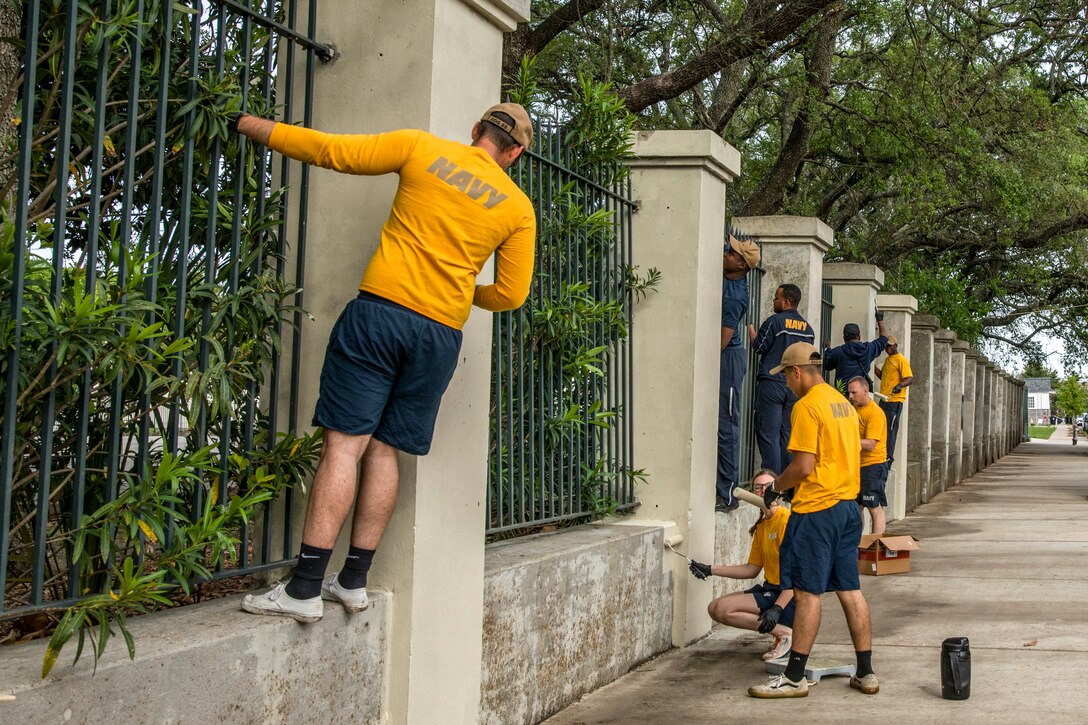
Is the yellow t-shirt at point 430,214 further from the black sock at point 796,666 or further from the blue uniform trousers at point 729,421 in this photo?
the blue uniform trousers at point 729,421

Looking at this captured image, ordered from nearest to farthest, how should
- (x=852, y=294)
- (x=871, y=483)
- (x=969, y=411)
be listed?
(x=871, y=483), (x=852, y=294), (x=969, y=411)

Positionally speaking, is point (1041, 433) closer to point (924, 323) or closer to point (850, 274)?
point (924, 323)

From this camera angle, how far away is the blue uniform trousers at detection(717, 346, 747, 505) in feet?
26.8

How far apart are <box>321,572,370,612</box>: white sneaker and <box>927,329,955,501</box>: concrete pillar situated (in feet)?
53.8

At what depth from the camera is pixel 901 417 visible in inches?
594

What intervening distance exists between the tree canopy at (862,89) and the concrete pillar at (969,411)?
3.16 meters

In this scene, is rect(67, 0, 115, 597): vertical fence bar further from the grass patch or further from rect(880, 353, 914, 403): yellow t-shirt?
the grass patch

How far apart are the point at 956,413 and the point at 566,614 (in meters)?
18.4

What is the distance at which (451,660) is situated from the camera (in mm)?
4465

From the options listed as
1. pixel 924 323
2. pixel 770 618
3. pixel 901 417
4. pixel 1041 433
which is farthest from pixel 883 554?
pixel 1041 433

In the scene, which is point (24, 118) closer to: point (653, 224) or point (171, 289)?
point (171, 289)

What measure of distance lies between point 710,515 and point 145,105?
4.91m

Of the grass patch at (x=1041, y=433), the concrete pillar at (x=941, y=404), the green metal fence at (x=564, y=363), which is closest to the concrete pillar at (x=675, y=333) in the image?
the green metal fence at (x=564, y=363)

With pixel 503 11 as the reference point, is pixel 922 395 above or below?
below
